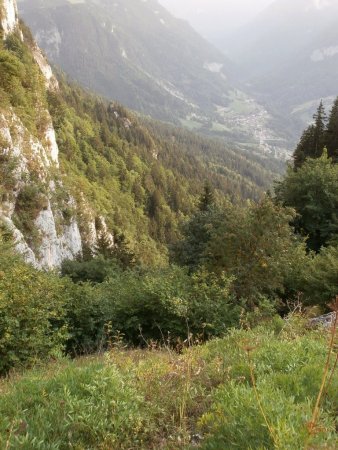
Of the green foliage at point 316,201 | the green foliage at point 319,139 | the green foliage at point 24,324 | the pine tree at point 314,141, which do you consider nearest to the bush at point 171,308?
the green foliage at point 24,324

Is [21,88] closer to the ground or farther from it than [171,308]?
farther from it

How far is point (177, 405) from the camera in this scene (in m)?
4.67

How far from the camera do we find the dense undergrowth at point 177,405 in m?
3.53

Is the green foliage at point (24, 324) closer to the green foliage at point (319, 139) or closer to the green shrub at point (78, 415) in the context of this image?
the green shrub at point (78, 415)

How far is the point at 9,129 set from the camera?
103ft

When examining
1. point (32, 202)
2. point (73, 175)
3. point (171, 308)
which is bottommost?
point (171, 308)

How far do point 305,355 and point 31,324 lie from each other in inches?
260

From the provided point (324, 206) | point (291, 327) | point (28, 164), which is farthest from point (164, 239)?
point (291, 327)

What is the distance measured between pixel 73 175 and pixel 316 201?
49269 millimetres

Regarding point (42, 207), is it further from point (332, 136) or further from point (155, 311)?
point (332, 136)

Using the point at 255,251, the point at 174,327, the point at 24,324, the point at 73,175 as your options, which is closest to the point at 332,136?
the point at 255,251

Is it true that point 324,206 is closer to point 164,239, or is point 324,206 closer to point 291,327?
point 291,327

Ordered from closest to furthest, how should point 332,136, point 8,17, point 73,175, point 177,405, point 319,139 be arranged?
point 177,405
point 332,136
point 319,139
point 8,17
point 73,175

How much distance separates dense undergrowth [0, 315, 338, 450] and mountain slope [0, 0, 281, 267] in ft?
60.7
